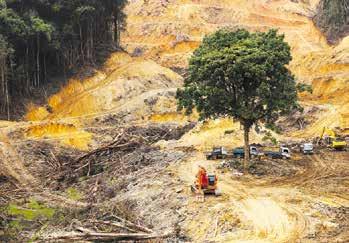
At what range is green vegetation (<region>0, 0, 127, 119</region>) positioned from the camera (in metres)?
58.3

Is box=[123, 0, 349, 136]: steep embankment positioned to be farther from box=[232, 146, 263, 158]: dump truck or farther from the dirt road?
the dirt road

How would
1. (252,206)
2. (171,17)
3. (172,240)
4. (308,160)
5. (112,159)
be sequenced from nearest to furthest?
(172,240), (252,206), (308,160), (112,159), (171,17)

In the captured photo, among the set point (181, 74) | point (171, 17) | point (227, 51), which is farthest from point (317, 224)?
point (171, 17)

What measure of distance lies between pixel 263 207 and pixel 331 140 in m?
19.6

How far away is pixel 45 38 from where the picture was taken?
6238cm

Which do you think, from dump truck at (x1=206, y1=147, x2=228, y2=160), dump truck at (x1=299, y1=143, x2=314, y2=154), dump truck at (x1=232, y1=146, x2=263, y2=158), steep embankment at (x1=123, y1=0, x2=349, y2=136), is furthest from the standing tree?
steep embankment at (x1=123, y1=0, x2=349, y2=136)

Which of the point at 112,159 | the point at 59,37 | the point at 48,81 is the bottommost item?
the point at 112,159

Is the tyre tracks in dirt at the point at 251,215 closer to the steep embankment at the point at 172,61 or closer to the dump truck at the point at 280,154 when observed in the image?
the dump truck at the point at 280,154

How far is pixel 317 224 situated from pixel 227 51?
13.9 meters

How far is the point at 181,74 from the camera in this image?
7775 cm

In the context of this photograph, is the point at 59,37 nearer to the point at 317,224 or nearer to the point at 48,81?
the point at 48,81

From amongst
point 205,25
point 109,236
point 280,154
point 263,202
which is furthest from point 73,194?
point 205,25

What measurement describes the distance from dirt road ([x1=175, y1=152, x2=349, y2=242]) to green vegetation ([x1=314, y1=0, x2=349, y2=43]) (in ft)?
139

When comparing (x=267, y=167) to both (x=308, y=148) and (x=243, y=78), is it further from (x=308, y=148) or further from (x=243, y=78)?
(x=243, y=78)
